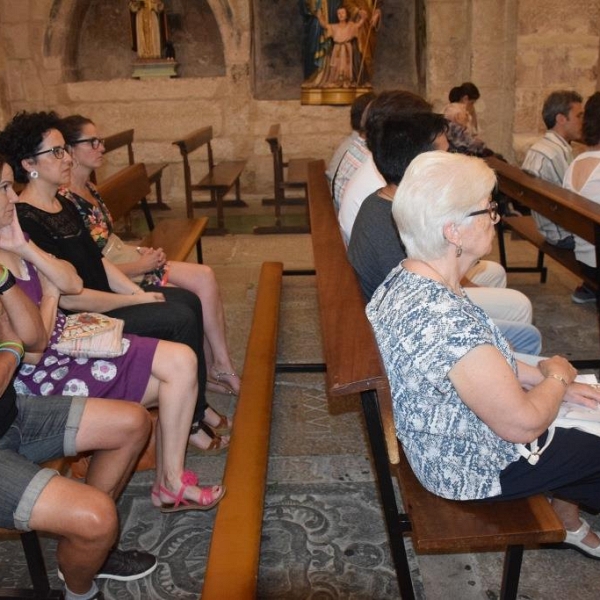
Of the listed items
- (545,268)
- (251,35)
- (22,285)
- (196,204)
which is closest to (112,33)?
(251,35)

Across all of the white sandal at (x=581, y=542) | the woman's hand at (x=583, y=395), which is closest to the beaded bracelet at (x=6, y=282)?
the woman's hand at (x=583, y=395)

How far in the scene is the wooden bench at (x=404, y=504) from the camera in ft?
5.28

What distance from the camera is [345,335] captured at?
6.35 feet

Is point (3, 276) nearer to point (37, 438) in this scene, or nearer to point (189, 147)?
point (37, 438)

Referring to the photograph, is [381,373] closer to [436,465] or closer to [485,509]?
[436,465]

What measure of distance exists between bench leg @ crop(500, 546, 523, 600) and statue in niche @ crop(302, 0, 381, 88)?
694 cm

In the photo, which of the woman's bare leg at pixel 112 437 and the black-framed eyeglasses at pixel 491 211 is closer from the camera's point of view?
the black-framed eyeglasses at pixel 491 211

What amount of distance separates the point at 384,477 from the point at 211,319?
1565 mm

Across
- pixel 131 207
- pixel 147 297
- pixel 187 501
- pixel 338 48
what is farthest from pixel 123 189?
pixel 338 48

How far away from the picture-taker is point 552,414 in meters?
1.64

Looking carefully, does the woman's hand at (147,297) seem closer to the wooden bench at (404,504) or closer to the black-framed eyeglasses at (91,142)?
the black-framed eyeglasses at (91,142)

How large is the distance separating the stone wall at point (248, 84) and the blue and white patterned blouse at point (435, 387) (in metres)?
5.94

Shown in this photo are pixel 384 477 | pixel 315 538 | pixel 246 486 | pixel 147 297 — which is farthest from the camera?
pixel 147 297

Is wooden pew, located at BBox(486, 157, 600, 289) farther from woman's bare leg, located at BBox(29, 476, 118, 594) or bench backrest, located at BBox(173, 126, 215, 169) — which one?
bench backrest, located at BBox(173, 126, 215, 169)
